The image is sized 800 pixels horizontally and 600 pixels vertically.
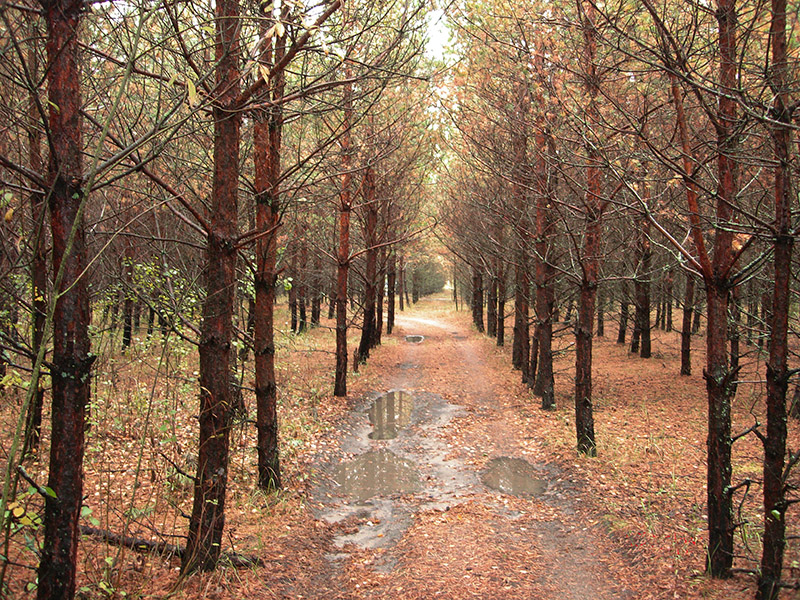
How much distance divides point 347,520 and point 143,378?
23.2 ft

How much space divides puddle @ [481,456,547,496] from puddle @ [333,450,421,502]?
1.16m

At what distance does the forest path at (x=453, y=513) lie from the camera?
16.5 ft

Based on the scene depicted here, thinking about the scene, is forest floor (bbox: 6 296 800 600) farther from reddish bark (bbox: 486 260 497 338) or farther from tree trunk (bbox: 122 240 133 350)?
reddish bark (bbox: 486 260 497 338)

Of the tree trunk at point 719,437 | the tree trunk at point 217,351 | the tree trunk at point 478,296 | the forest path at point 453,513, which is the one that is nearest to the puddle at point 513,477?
the forest path at point 453,513

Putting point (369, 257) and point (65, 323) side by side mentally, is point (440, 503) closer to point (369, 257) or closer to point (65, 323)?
point (65, 323)

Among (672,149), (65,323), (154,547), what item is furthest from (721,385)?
(672,149)

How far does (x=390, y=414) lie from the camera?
1218 centimetres

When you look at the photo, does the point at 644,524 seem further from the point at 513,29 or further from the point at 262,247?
the point at 513,29

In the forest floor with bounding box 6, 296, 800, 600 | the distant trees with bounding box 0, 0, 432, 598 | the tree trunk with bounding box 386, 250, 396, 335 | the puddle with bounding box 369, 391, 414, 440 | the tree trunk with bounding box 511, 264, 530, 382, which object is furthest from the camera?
the tree trunk with bounding box 386, 250, 396, 335

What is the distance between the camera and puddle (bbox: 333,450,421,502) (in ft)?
25.1

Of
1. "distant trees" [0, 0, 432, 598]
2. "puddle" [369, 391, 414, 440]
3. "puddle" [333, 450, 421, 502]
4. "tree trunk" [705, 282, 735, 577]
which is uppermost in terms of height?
"distant trees" [0, 0, 432, 598]

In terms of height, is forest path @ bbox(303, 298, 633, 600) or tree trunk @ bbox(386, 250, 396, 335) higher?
tree trunk @ bbox(386, 250, 396, 335)

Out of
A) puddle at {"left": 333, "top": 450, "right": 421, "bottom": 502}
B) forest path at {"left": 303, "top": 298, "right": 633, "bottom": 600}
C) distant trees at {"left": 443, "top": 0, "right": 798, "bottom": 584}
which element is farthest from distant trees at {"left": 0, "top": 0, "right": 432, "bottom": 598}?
distant trees at {"left": 443, "top": 0, "right": 798, "bottom": 584}

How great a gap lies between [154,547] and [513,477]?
18.0ft
